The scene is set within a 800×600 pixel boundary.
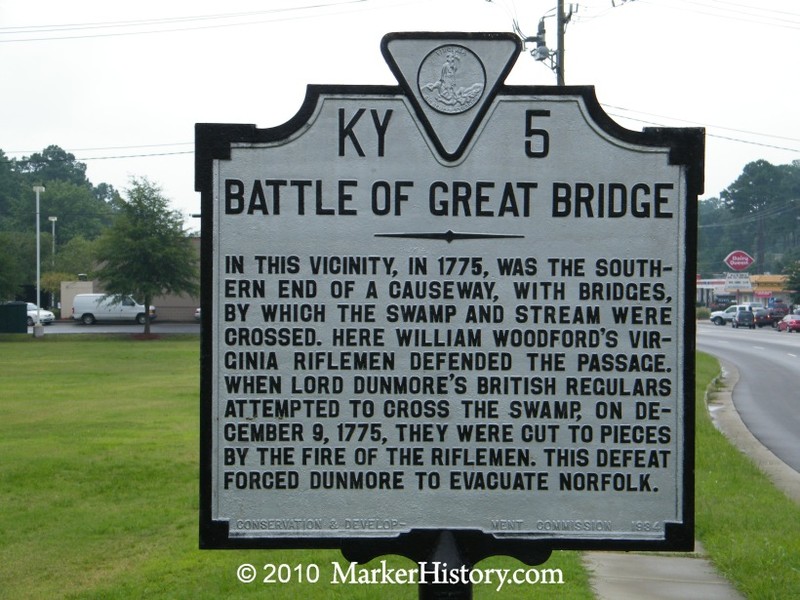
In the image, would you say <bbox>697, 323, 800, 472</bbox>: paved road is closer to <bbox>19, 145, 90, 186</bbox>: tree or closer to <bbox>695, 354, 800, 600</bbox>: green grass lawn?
<bbox>695, 354, 800, 600</bbox>: green grass lawn

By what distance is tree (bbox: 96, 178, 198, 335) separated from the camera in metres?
49.2

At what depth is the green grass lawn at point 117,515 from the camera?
288 inches

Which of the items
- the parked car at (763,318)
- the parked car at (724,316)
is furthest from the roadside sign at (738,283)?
the parked car at (763,318)

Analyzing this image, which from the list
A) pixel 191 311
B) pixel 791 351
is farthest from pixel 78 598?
pixel 191 311

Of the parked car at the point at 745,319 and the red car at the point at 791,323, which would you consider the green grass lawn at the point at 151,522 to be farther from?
the parked car at the point at 745,319

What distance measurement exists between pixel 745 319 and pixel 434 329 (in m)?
74.2

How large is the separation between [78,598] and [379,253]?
454cm

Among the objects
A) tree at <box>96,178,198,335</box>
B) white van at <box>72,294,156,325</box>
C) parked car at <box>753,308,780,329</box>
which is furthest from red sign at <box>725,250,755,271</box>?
tree at <box>96,178,198,335</box>

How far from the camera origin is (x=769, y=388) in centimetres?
2792

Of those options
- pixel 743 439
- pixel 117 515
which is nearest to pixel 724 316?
pixel 743 439

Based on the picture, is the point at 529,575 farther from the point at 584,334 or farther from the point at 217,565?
the point at 584,334

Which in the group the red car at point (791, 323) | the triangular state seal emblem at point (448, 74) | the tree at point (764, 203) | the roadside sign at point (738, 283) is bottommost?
the red car at point (791, 323)

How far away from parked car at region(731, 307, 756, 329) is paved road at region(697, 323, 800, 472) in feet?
67.1

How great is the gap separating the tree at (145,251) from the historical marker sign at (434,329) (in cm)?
4630
